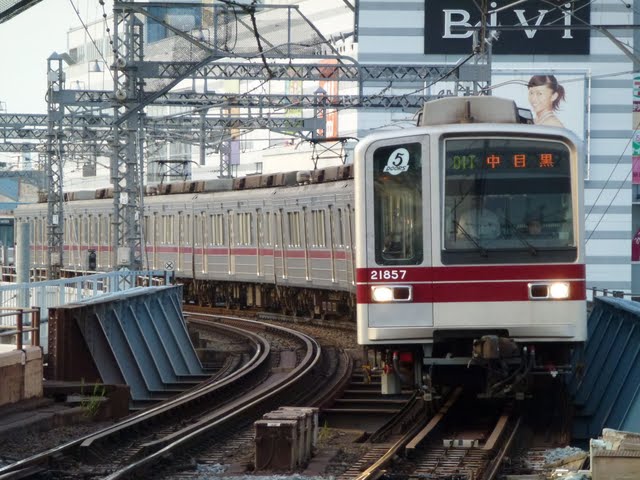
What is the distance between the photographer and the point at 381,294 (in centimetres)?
1220

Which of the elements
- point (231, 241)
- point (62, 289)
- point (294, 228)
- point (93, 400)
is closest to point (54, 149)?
point (231, 241)

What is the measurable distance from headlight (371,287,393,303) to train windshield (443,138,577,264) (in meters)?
0.57

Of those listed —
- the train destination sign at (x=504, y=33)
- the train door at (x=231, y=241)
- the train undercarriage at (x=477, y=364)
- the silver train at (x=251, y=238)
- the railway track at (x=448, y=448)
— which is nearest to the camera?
the railway track at (x=448, y=448)

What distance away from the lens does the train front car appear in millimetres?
12094

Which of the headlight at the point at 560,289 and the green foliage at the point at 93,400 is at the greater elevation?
the headlight at the point at 560,289

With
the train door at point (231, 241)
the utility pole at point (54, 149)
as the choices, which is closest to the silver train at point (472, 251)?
the train door at point (231, 241)

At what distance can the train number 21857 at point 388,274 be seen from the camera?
12202mm

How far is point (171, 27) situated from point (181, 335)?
23.5 ft

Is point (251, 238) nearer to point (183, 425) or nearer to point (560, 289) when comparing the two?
point (183, 425)

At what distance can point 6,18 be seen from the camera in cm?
1080

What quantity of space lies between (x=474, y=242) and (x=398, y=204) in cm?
74

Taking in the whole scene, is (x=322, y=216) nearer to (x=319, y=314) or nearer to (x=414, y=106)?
(x=319, y=314)

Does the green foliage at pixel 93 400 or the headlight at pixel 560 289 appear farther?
the green foliage at pixel 93 400

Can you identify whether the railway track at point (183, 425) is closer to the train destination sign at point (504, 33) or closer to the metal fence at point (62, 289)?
the metal fence at point (62, 289)
